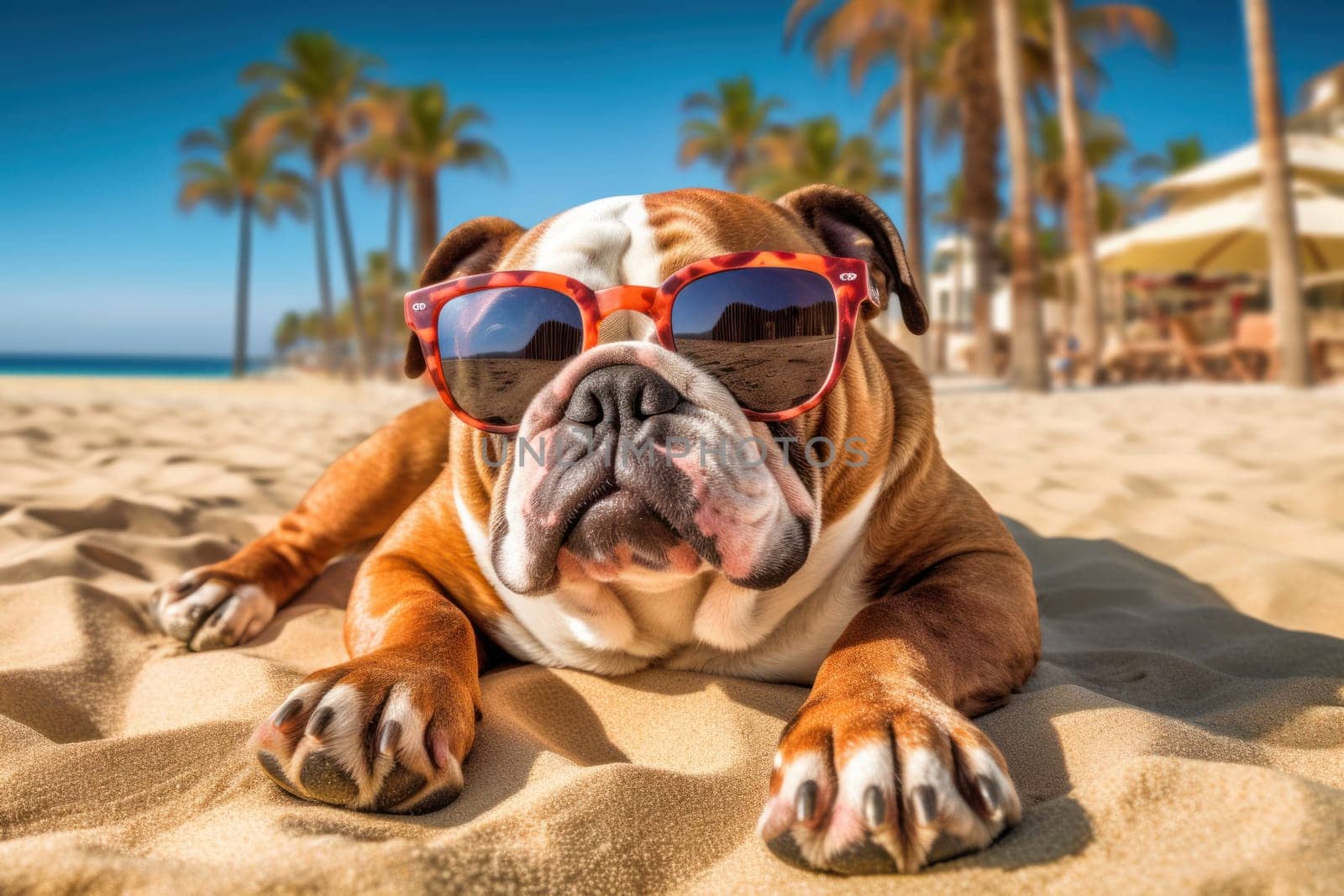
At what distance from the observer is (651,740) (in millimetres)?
1520

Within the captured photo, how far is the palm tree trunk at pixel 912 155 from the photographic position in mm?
16573

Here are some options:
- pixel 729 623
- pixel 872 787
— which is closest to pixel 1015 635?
pixel 729 623

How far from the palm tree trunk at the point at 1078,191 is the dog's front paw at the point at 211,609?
560 inches

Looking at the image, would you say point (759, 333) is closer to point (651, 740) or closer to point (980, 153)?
point (651, 740)

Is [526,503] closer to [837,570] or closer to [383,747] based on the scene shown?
[383,747]

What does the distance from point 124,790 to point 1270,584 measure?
2.57 meters

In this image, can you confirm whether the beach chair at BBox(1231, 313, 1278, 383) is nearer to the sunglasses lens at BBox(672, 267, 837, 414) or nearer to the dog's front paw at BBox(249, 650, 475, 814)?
the sunglasses lens at BBox(672, 267, 837, 414)

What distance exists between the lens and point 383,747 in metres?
1.24

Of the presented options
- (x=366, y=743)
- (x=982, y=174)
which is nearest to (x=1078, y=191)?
(x=982, y=174)

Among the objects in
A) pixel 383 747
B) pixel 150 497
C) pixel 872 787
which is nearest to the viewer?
pixel 872 787

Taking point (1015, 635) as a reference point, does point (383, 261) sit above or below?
above

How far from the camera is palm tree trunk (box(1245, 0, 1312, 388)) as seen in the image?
32.1 feet

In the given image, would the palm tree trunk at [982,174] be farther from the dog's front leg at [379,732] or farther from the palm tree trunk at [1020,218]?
the dog's front leg at [379,732]

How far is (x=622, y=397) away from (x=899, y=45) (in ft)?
61.4
